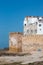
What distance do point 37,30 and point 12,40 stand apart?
11399mm

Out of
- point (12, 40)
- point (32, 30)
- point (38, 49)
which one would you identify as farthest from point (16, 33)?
point (32, 30)

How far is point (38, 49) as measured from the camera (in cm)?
4566

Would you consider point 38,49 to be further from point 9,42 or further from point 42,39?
point 9,42

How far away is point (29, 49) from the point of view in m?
46.7

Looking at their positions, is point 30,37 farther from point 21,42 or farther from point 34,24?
point 34,24

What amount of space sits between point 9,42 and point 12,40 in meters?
1.65

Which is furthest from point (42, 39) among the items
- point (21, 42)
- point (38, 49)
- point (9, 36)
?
point (9, 36)

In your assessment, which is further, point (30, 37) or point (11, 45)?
point (11, 45)

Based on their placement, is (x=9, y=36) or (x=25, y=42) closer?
(x=25, y=42)

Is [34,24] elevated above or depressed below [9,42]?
above

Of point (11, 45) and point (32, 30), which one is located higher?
point (32, 30)

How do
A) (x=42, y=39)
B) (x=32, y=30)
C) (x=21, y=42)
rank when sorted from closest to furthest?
Result: (x=42, y=39) → (x=21, y=42) → (x=32, y=30)

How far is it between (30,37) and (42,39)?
8.63ft

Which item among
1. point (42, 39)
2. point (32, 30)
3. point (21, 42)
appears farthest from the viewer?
point (32, 30)
